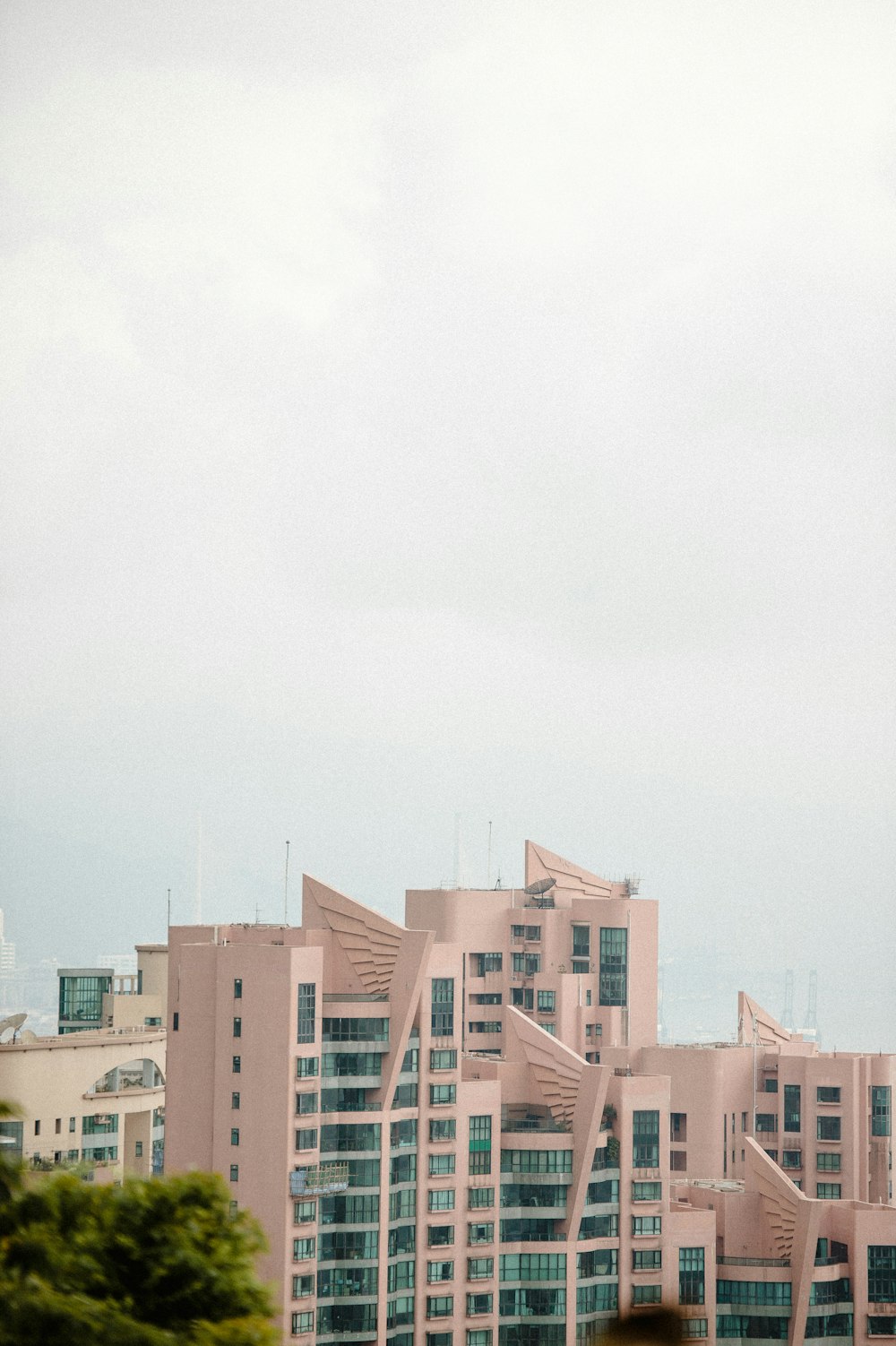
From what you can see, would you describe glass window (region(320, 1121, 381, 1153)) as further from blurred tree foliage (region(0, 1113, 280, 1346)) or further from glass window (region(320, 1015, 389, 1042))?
blurred tree foliage (region(0, 1113, 280, 1346))

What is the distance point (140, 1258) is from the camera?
285 inches

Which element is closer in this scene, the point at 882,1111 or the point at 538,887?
the point at 882,1111

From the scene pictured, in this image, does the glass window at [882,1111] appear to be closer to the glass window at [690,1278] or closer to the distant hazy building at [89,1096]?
the glass window at [690,1278]

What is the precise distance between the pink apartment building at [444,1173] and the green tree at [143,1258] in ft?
25.7

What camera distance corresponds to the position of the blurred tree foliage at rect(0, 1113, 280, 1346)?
6039 millimetres

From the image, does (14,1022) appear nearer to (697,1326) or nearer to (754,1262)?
(697,1326)

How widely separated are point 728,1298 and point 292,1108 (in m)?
5.11

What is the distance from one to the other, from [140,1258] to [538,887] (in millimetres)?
15860

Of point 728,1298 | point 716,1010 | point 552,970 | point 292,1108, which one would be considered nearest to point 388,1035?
point 292,1108

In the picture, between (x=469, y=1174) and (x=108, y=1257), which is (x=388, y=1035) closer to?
(x=469, y=1174)

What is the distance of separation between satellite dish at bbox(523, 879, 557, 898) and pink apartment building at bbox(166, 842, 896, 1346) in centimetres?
328

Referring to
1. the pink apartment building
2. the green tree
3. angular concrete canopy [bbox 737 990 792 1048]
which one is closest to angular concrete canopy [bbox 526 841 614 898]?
angular concrete canopy [bbox 737 990 792 1048]

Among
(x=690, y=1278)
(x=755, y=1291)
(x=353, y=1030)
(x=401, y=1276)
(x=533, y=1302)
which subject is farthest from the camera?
(x=755, y=1291)

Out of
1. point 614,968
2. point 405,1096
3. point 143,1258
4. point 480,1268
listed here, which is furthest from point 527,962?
point 143,1258
